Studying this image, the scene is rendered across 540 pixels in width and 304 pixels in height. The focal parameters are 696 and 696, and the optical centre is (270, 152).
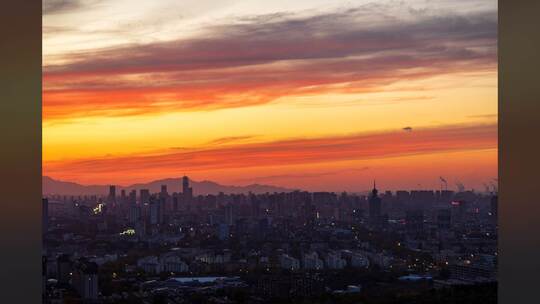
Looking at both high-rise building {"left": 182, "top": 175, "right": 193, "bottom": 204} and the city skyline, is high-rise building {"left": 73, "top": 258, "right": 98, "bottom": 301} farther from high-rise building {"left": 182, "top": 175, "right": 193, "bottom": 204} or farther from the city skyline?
high-rise building {"left": 182, "top": 175, "right": 193, "bottom": 204}

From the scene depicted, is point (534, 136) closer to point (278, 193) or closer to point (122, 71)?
point (278, 193)

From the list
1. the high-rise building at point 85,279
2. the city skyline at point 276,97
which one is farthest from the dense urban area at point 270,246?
the city skyline at point 276,97

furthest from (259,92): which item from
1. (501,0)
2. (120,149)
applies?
(501,0)

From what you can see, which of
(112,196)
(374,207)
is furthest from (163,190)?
(374,207)

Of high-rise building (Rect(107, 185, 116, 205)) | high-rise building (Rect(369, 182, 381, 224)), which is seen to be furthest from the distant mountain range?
high-rise building (Rect(369, 182, 381, 224))

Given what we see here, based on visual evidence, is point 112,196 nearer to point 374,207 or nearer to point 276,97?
point 276,97

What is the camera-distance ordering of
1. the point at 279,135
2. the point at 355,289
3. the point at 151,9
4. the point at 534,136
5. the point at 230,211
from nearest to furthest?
the point at 534,136 → the point at 355,289 → the point at 230,211 → the point at 151,9 → the point at 279,135
